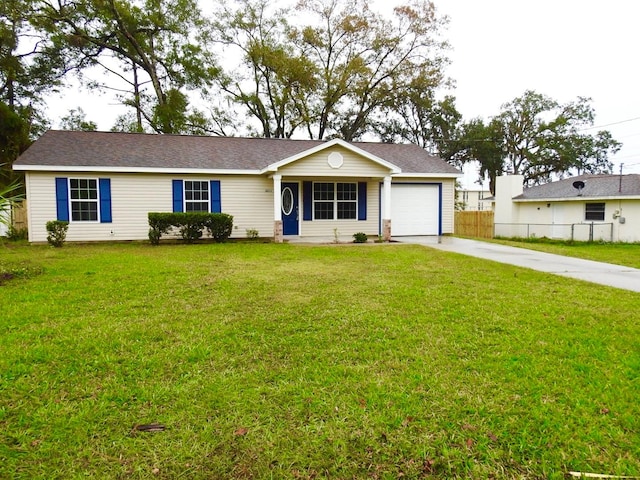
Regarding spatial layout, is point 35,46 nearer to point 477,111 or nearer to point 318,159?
point 318,159

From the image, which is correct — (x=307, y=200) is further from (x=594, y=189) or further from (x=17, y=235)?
(x=594, y=189)

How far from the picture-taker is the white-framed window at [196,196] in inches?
532

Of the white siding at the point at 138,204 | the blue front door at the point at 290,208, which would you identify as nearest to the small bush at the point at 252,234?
the white siding at the point at 138,204

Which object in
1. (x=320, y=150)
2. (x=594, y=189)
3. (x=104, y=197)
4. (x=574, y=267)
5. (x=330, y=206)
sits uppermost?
(x=320, y=150)

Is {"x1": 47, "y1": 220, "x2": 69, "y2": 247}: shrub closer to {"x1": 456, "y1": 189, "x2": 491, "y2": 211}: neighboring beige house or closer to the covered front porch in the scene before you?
the covered front porch

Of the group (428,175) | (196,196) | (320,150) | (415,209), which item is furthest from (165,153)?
(428,175)

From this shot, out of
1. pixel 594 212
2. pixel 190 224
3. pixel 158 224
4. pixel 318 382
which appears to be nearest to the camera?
pixel 318 382

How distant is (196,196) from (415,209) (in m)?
8.80

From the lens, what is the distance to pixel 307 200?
1472 cm

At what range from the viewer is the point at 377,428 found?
7.96ft

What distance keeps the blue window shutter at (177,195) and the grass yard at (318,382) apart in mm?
7647

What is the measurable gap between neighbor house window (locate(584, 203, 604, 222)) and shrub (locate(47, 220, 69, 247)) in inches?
895

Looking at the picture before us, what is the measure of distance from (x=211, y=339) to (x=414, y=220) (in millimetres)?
13305

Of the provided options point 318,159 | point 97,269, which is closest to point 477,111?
point 318,159
